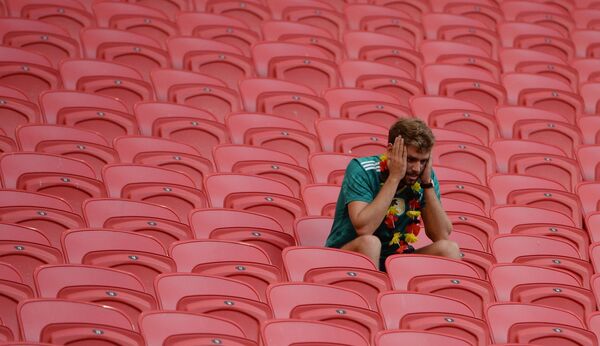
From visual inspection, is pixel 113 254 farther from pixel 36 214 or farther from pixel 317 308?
pixel 317 308

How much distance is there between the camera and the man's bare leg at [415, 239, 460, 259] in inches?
207

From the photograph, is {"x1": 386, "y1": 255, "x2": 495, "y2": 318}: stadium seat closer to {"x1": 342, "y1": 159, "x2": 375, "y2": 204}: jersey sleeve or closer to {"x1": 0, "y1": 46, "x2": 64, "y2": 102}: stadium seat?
{"x1": 342, "y1": 159, "x2": 375, "y2": 204}: jersey sleeve

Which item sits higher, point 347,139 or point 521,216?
point 347,139

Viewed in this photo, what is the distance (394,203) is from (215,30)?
2.85 meters

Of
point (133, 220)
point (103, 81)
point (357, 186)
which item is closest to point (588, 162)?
point (357, 186)

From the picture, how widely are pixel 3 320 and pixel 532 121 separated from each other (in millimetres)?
4008

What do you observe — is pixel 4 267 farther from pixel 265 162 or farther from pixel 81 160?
pixel 265 162

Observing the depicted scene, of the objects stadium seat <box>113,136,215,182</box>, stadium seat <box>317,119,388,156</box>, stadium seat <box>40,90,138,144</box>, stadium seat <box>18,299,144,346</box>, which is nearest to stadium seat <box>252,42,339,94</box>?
stadium seat <box>317,119,388,156</box>

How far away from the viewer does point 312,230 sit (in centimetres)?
550

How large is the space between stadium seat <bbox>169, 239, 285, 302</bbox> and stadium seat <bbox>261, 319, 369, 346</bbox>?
621mm

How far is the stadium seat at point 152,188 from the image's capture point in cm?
555

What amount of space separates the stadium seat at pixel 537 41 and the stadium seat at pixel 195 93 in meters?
2.76

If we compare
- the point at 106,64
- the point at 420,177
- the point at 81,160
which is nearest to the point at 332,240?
the point at 420,177

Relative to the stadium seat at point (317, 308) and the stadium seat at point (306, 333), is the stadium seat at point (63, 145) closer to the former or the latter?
the stadium seat at point (317, 308)
